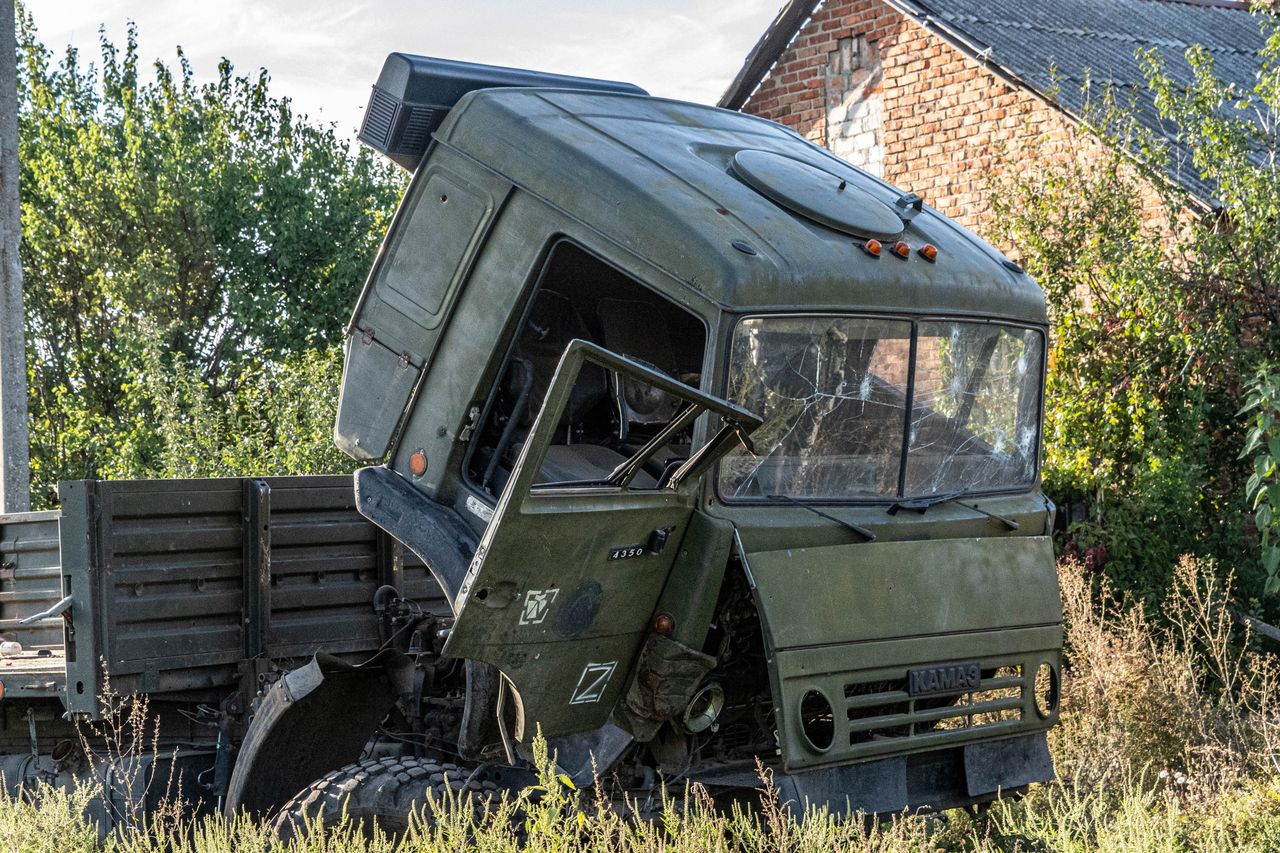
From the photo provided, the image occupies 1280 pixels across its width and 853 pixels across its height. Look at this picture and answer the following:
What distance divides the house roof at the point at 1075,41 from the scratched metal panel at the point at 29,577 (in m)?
8.03

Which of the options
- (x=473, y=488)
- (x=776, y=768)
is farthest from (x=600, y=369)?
(x=776, y=768)

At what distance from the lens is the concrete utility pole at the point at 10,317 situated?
11.2 metres

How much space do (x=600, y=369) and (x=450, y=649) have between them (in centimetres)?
145

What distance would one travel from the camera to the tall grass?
15.0 feet

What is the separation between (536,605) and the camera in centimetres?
460

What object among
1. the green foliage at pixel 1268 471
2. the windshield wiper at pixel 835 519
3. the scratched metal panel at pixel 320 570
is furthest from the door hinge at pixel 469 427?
the green foliage at pixel 1268 471

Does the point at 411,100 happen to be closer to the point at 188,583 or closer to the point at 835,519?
the point at 188,583

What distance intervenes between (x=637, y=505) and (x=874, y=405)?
113 cm

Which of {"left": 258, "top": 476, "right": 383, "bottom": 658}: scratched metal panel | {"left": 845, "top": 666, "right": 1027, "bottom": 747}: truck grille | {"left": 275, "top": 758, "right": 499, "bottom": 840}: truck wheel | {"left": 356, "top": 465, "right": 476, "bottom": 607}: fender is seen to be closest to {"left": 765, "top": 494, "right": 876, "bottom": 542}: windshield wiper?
{"left": 845, "top": 666, "right": 1027, "bottom": 747}: truck grille

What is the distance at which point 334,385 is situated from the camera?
12469 millimetres

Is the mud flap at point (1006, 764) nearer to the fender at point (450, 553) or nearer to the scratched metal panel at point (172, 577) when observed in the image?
the fender at point (450, 553)

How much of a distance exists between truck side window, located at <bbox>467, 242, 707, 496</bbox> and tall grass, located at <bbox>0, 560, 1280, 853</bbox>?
1.19 m

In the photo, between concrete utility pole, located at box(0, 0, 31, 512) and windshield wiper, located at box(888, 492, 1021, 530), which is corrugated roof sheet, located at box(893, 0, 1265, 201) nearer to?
windshield wiper, located at box(888, 492, 1021, 530)

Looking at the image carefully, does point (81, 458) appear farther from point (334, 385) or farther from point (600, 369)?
point (600, 369)
